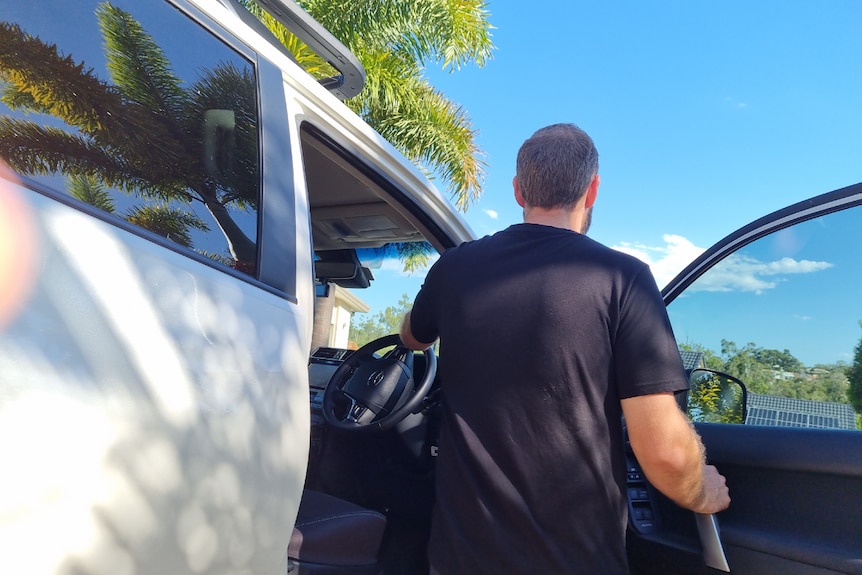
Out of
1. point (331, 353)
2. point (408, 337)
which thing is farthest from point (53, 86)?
point (331, 353)

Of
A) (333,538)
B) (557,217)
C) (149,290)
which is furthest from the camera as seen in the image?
(333,538)

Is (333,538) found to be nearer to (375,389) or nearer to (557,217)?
(375,389)

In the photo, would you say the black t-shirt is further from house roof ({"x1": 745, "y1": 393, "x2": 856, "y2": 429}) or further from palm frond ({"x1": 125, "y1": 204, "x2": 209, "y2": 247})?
palm frond ({"x1": 125, "y1": 204, "x2": 209, "y2": 247})

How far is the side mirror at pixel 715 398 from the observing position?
2164 millimetres

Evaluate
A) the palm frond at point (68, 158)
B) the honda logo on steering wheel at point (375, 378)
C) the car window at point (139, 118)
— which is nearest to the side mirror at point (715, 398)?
the honda logo on steering wheel at point (375, 378)

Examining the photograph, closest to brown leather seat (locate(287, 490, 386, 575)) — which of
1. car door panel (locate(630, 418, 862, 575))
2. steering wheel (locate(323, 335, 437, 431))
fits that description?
steering wheel (locate(323, 335, 437, 431))

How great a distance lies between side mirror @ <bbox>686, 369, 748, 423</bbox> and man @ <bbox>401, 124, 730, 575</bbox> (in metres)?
0.41

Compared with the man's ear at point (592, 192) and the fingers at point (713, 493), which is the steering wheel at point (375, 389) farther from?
the fingers at point (713, 493)

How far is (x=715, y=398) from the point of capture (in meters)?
2.23

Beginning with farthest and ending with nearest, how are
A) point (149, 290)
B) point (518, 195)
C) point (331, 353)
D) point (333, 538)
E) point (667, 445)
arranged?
1. point (331, 353)
2. point (333, 538)
3. point (518, 195)
4. point (667, 445)
5. point (149, 290)

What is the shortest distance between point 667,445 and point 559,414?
0.27 meters

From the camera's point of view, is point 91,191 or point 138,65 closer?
→ point 91,191

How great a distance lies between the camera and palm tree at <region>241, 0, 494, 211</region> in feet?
35.9

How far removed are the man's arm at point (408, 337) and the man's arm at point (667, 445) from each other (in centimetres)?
80
